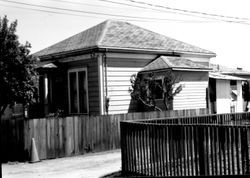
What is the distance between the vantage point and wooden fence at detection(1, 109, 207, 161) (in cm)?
1276

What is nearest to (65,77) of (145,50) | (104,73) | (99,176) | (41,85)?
(41,85)

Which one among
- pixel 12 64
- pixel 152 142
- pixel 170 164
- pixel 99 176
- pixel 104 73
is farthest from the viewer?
pixel 104 73

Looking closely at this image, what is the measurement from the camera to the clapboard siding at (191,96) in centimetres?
1956

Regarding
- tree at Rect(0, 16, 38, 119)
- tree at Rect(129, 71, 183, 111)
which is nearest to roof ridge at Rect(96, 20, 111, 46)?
tree at Rect(129, 71, 183, 111)

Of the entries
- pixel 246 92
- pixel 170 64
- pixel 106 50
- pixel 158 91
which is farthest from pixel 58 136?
pixel 246 92

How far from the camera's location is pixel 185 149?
7.82 metres

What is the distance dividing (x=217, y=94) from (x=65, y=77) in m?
9.28

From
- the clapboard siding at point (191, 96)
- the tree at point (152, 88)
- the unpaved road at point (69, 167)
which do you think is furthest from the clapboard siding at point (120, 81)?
the unpaved road at point (69, 167)

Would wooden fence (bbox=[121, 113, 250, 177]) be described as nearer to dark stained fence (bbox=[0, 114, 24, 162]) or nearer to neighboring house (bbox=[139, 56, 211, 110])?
dark stained fence (bbox=[0, 114, 24, 162])

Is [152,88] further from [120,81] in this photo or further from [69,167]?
[69,167]

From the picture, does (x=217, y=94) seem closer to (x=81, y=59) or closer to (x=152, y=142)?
(x=81, y=59)

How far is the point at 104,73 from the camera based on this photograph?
724 inches

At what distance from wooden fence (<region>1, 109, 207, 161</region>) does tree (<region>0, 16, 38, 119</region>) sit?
119 centimetres

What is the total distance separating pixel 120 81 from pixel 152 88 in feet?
5.85
